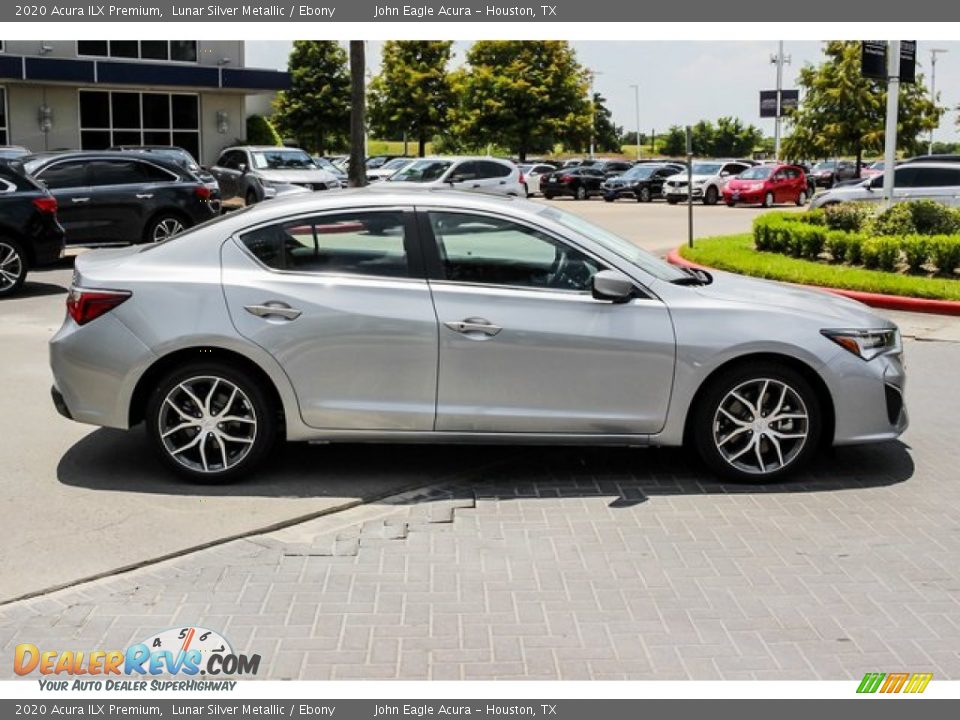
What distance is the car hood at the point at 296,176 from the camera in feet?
84.3

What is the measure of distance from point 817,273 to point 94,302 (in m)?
10.9

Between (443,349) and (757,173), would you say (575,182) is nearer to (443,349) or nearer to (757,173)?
(757,173)

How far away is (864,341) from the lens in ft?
21.3

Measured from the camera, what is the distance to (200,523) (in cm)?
589

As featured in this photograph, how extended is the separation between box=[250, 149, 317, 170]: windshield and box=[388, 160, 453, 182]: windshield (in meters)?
2.28

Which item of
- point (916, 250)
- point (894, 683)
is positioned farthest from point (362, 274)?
point (916, 250)

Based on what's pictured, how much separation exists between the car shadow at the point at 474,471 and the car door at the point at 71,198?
437 inches

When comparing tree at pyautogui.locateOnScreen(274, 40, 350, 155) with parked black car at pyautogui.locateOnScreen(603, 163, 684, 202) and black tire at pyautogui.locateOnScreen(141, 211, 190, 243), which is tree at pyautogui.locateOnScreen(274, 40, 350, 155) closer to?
parked black car at pyautogui.locateOnScreen(603, 163, 684, 202)

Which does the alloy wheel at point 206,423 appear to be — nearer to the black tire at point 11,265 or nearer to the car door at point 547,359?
the car door at point 547,359

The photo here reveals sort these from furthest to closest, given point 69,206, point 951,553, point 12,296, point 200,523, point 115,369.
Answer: point 69,206 → point 12,296 → point 115,369 → point 200,523 → point 951,553

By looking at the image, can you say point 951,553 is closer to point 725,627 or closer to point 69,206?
point 725,627
